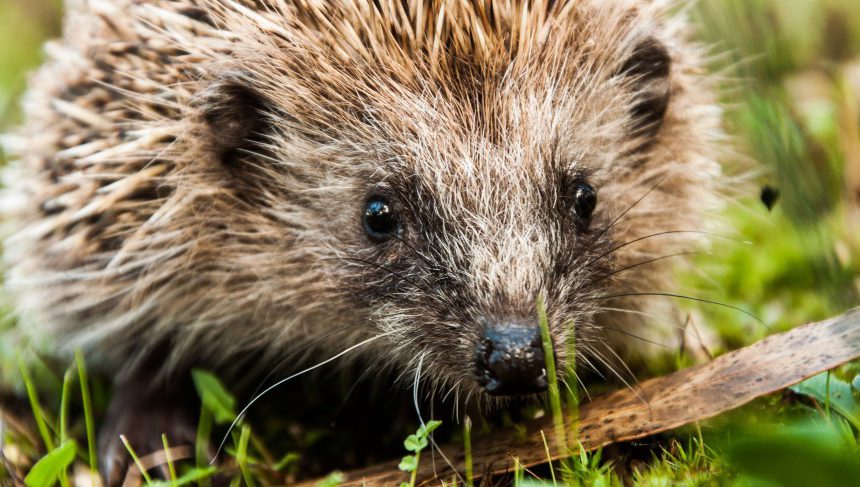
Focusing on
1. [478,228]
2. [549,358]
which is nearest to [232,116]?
[478,228]

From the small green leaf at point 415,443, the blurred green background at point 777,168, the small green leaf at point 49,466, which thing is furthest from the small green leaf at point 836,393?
the small green leaf at point 49,466

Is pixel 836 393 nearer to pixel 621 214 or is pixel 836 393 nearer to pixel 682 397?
pixel 682 397

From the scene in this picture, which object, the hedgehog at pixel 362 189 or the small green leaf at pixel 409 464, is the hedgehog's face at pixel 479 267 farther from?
the small green leaf at pixel 409 464

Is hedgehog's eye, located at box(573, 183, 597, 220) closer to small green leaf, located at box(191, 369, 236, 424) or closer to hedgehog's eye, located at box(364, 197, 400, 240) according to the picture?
hedgehog's eye, located at box(364, 197, 400, 240)

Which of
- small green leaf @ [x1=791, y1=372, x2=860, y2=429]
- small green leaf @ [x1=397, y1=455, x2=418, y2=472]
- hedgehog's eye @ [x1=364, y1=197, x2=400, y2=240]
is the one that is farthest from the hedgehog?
small green leaf @ [x1=791, y1=372, x2=860, y2=429]

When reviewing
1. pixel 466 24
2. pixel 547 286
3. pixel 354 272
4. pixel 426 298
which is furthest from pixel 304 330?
pixel 466 24

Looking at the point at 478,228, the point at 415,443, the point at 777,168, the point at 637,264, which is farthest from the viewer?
the point at 637,264

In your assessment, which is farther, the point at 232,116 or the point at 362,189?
the point at 232,116
